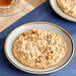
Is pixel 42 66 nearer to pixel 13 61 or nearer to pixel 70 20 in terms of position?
pixel 13 61

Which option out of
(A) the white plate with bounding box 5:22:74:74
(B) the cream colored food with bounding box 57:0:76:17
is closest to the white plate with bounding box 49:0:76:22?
(B) the cream colored food with bounding box 57:0:76:17

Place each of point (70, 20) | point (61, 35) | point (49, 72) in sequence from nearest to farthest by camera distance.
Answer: point (49, 72) → point (61, 35) → point (70, 20)

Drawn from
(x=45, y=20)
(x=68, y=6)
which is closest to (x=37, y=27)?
(x=45, y=20)

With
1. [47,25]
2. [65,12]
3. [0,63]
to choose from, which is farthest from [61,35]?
[0,63]

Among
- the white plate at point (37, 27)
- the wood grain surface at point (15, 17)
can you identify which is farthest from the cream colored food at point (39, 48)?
the wood grain surface at point (15, 17)

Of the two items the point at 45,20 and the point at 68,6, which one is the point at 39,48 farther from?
the point at 68,6

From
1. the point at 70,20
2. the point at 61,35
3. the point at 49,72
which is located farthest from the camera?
the point at 70,20
